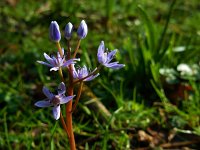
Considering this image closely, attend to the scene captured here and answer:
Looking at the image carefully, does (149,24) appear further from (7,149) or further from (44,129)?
(7,149)

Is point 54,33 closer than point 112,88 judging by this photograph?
Yes

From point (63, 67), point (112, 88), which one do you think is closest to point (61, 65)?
point (63, 67)

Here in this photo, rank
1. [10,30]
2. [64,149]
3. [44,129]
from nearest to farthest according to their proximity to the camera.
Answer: [64,149]
[44,129]
[10,30]

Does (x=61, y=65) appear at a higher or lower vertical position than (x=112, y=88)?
higher

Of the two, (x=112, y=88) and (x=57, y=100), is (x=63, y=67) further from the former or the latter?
(x=112, y=88)

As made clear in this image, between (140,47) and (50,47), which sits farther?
(50,47)

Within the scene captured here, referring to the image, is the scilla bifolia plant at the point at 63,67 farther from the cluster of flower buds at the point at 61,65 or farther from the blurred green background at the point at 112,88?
the blurred green background at the point at 112,88

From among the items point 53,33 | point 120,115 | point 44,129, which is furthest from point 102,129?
point 53,33

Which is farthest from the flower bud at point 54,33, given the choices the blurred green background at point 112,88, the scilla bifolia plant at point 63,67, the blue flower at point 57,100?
the blurred green background at point 112,88

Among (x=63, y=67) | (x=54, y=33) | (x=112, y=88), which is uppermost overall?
(x=54, y=33)
